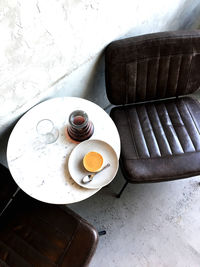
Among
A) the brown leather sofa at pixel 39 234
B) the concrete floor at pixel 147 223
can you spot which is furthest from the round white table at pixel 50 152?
the concrete floor at pixel 147 223

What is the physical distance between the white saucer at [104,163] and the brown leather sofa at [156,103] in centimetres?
19

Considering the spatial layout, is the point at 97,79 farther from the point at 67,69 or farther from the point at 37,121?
the point at 37,121

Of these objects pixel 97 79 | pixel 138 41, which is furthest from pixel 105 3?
pixel 97 79

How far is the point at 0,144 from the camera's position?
1.09 meters

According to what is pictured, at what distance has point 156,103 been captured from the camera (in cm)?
130

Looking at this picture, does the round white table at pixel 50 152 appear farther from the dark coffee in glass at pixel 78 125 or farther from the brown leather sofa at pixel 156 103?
the brown leather sofa at pixel 156 103

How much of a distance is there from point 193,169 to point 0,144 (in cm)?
99

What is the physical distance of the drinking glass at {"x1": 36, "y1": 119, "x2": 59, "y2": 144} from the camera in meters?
0.97

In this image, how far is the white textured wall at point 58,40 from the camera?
0.72 metres

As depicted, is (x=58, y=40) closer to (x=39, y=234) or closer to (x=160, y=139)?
(x=160, y=139)

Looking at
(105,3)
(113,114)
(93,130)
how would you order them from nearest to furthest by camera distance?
(105,3) → (93,130) → (113,114)

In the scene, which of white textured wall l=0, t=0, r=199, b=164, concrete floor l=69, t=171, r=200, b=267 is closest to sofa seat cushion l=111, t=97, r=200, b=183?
white textured wall l=0, t=0, r=199, b=164

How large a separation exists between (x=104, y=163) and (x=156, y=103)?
57 cm

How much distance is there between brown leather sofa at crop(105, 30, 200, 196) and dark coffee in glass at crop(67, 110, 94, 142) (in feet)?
0.88
